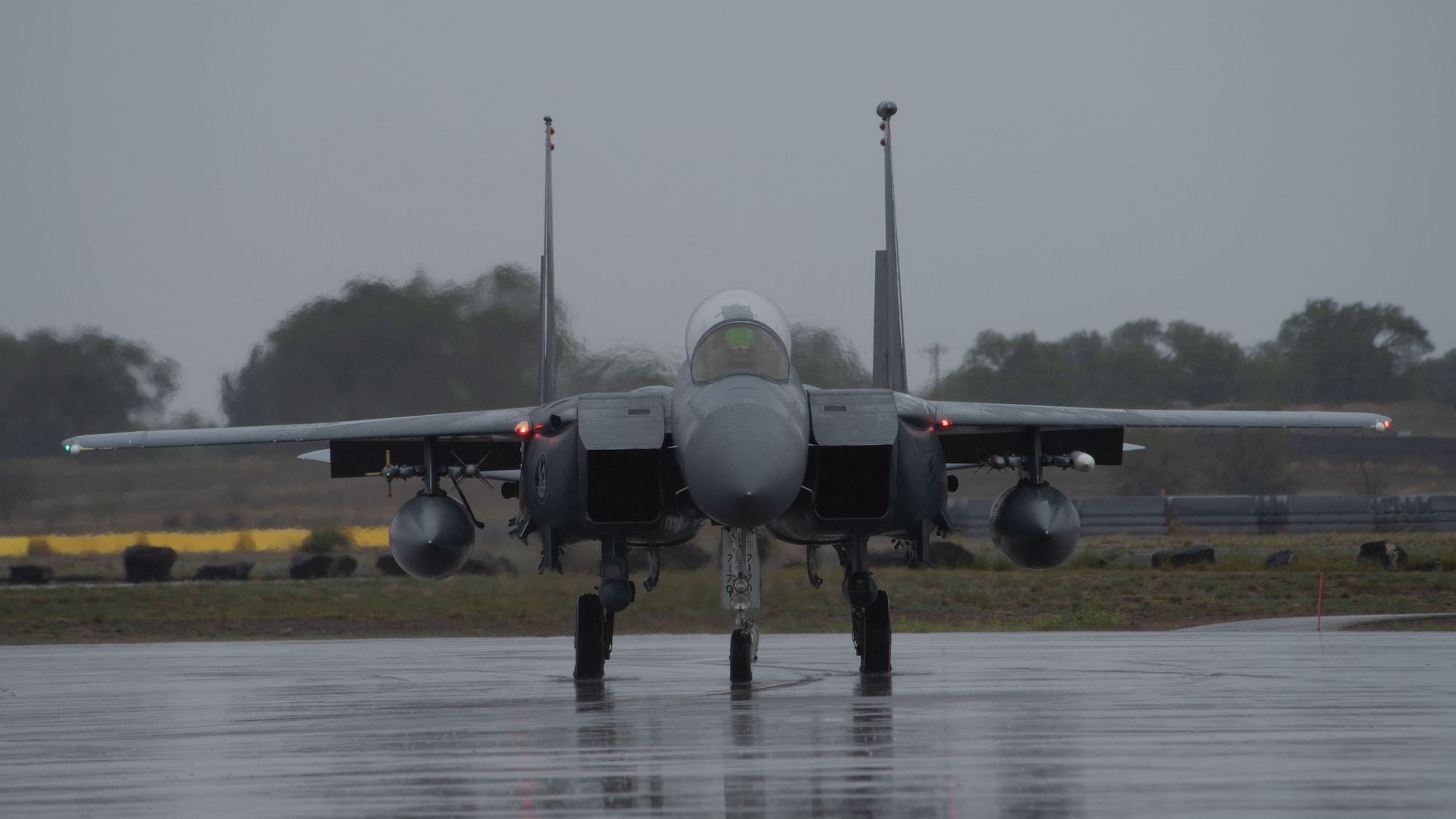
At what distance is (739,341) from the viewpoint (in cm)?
1027

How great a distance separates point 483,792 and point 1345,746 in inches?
154

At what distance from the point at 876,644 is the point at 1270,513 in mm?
25438

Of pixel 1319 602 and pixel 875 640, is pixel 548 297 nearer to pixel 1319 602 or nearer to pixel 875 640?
pixel 875 640

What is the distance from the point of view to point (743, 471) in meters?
9.08

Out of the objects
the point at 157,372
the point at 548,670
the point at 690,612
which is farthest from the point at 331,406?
the point at 548,670

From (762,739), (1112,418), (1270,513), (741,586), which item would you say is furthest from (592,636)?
(1270,513)

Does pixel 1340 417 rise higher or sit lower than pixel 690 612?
higher

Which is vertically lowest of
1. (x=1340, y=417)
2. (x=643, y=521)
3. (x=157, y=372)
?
(x=643, y=521)

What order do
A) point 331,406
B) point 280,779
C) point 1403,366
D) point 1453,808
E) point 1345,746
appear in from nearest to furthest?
1. point 1453,808
2. point 280,779
3. point 1345,746
4. point 331,406
5. point 1403,366

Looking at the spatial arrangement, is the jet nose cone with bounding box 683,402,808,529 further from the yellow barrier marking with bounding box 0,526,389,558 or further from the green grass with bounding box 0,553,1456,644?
the yellow barrier marking with bounding box 0,526,389,558

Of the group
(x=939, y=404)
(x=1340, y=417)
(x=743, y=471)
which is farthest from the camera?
(x=1340, y=417)

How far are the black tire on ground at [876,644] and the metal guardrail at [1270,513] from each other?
72.7ft

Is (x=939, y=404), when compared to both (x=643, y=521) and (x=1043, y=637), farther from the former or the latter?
(x=1043, y=637)

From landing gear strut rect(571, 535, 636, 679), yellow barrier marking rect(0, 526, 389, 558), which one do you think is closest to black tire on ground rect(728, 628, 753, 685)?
landing gear strut rect(571, 535, 636, 679)
